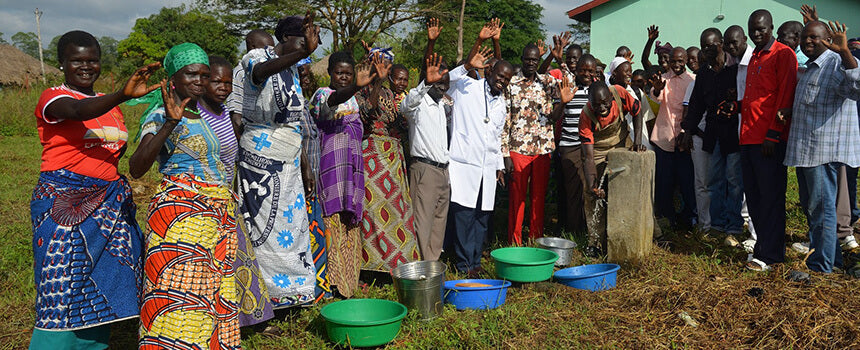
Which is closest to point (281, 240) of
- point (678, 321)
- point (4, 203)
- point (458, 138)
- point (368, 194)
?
point (368, 194)

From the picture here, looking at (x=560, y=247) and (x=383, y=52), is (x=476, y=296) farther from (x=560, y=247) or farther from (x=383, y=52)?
(x=383, y=52)

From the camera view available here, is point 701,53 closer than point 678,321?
No

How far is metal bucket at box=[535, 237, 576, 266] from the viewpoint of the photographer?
4816 mm

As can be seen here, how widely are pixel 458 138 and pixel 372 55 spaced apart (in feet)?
4.00

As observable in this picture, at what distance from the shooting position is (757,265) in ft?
14.5

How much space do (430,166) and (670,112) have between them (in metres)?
2.66

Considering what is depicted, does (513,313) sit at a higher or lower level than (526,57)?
lower

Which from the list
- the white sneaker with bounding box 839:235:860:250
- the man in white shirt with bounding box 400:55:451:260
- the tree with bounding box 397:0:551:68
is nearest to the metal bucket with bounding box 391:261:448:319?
the man in white shirt with bounding box 400:55:451:260

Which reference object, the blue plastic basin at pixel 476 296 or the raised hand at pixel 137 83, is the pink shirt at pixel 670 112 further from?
the raised hand at pixel 137 83

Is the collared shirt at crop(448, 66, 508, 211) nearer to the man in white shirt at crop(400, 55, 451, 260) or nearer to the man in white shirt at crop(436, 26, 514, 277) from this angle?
the man in white shirt at crop(436, 26, 514, 277)

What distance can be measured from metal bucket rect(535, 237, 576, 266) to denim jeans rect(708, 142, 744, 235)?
160 centimetres

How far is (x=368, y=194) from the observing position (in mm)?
4414

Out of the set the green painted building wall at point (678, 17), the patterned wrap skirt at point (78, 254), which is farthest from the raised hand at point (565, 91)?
the green painted building wall at point (678, 17)

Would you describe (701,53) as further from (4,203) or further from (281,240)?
(4,203)
